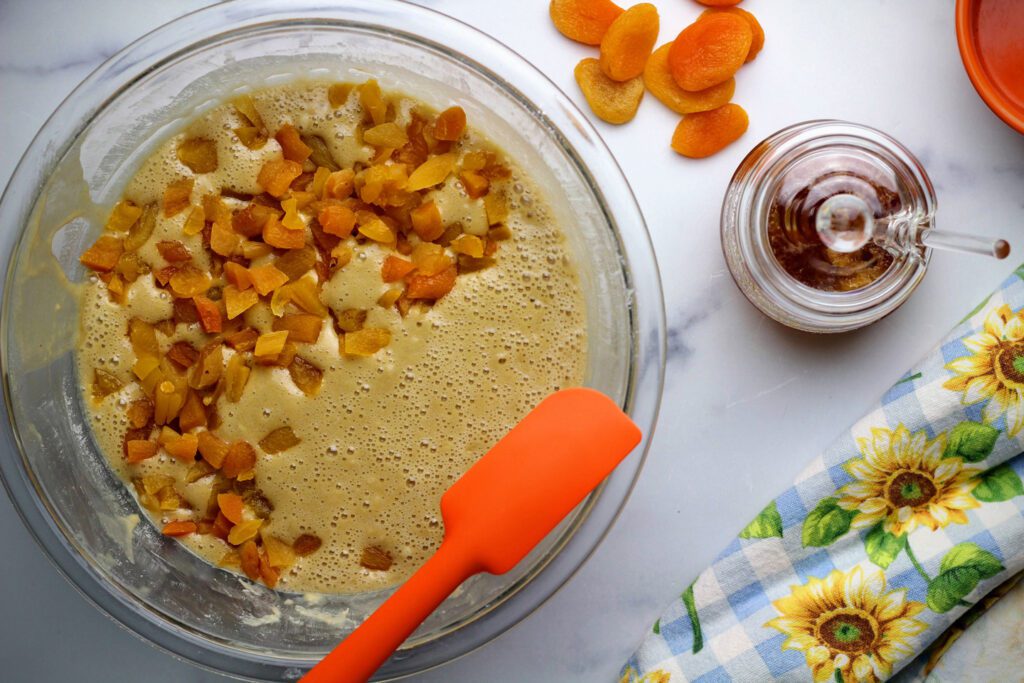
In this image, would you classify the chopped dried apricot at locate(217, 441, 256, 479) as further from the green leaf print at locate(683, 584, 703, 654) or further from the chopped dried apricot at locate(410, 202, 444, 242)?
the green leaf print at locate(683, 584, 703, 654)

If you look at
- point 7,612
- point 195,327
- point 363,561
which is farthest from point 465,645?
point 7,612

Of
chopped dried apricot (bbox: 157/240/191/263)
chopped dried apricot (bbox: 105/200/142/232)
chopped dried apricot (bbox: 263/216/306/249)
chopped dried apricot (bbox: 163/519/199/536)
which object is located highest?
chopped dried apricot (bbox: 105/200/142/232)

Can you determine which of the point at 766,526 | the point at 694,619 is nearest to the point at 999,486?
the point at 766,526

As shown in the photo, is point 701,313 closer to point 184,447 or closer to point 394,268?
point 394,268

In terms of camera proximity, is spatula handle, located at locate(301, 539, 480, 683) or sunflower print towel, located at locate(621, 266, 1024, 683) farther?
sunflower print towel, located at locate(621, 266, 1024, 683)

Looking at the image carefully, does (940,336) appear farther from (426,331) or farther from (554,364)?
(426,331)

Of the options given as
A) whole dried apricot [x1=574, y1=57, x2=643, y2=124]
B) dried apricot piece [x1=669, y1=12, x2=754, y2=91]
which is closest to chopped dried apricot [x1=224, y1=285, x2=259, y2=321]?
whole dried apricot [x1=574, y1=57, x2=643, y2=124]
